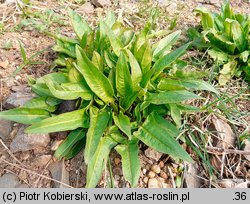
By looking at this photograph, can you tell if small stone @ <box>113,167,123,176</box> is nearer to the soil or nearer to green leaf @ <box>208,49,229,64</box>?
the soil

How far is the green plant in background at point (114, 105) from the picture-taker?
182 centimetres

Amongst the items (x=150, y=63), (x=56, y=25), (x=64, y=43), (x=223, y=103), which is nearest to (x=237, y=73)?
(x=223, y=103)

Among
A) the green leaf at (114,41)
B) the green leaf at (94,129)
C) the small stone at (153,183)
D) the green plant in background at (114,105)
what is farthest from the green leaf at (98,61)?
the small stone at (153,183)

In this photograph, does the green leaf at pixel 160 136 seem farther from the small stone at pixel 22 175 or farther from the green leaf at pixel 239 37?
the green leaf at pixel 239 37

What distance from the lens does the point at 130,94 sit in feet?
6.43

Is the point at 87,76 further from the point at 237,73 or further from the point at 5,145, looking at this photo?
the point at 237,73

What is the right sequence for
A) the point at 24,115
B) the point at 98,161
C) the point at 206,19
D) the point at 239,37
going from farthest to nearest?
the point at 206,19
the point at 239,37
the point at 24,115
the point at 98,161

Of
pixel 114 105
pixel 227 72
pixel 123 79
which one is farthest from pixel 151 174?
pixel 227 72

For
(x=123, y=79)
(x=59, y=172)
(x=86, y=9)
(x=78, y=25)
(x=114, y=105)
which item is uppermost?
(x=86, y=9)

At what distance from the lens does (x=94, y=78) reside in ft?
6.33

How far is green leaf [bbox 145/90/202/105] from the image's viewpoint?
1836 mm

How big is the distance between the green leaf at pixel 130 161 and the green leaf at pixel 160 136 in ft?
0.24

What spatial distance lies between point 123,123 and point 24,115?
1.84ft

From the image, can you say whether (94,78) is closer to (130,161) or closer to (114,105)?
(114,105)
